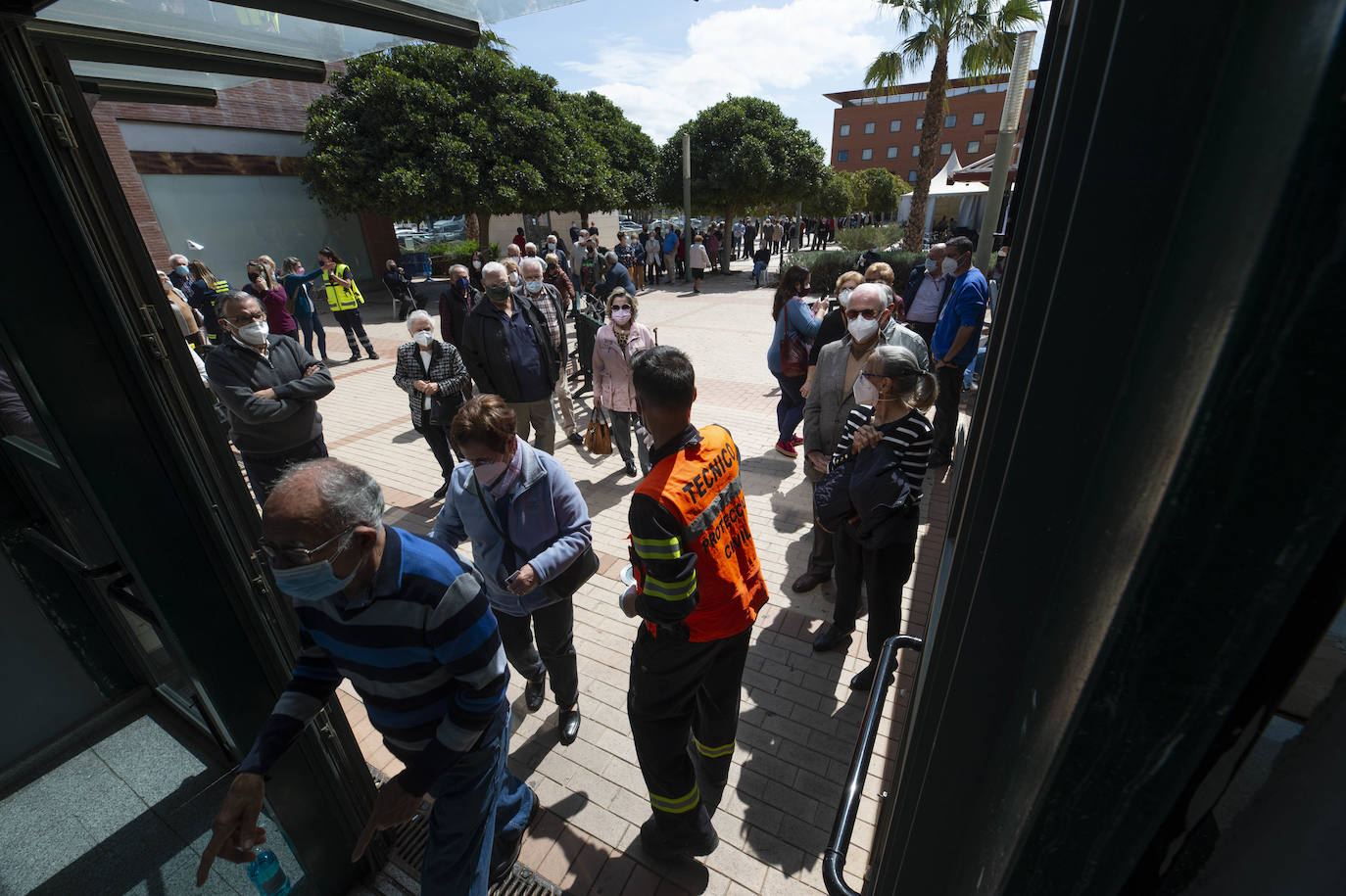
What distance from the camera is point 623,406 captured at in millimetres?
5711

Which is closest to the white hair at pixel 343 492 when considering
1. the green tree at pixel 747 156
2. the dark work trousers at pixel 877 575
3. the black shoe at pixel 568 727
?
the black shoe at pixel 568 727

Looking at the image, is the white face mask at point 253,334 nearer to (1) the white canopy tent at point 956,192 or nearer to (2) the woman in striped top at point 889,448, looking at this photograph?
(2) the woman in striped top at point 889,448

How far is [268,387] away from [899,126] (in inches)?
2640

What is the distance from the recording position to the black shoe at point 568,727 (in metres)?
3.40

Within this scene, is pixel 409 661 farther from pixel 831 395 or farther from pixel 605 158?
pixel 605 158

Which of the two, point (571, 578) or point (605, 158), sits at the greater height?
point (605, 158)

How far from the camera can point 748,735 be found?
3381mm

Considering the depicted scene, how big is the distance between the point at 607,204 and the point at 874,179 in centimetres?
2027

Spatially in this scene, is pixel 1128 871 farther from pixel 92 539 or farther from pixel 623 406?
pixel 623 406

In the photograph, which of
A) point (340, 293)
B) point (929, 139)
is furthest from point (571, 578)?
point (929, 139)

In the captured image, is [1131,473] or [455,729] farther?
[455,729]

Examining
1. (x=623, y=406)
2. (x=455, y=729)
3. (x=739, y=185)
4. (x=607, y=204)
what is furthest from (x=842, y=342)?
(x=607, y=204)

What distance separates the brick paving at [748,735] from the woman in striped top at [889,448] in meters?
0.49

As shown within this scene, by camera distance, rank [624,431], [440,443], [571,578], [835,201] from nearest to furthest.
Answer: [571,578] < [440,443] < [624,431] < [835,201]
